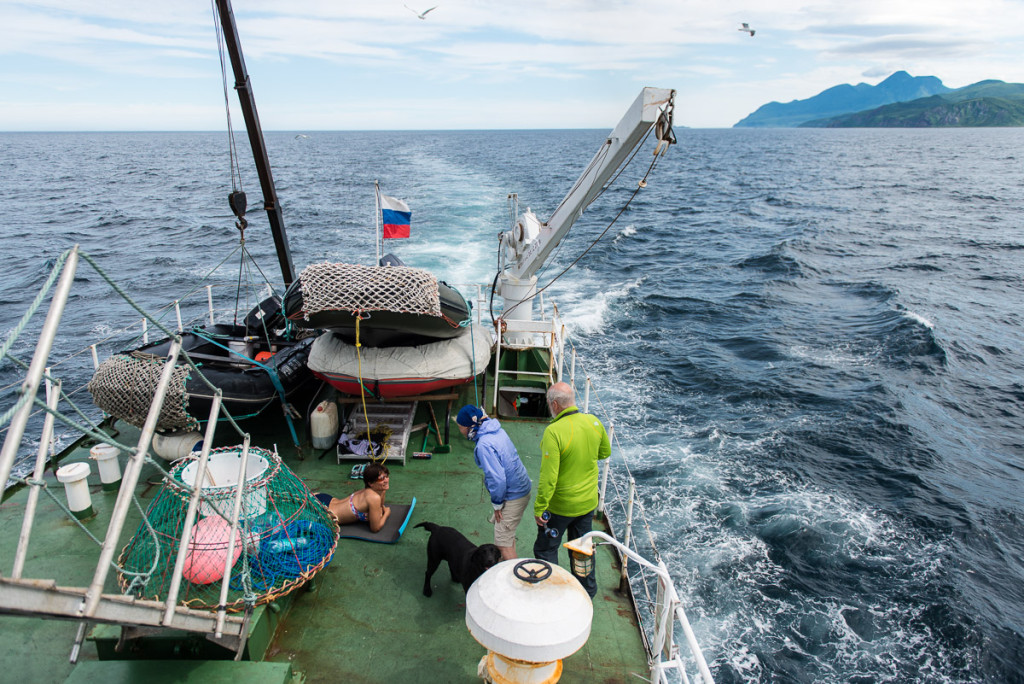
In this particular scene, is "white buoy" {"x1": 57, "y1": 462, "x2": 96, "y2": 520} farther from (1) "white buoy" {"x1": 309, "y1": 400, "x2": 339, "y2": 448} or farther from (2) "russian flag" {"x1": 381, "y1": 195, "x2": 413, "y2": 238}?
(2) "russian flag" {"x1": 381, "y1": 195, "x2": 413, "y2": 238}

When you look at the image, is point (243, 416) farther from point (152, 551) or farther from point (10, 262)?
point (10, 262)

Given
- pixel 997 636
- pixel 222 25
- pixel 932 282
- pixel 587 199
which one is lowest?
pixel 997 636

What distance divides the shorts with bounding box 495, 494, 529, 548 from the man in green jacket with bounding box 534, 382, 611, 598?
245mm

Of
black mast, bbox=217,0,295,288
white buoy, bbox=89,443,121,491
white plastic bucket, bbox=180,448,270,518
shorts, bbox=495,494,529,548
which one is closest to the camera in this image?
white plastic bucket, bbox=180,448,270,518

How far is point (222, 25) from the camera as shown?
7.92 meters

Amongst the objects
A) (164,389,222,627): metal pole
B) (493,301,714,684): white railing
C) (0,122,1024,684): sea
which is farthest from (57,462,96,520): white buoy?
(0,122,1024,684): sea

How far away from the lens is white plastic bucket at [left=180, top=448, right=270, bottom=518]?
13.6 feet

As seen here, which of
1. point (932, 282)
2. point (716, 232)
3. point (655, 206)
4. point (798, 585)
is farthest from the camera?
point (655, 206)

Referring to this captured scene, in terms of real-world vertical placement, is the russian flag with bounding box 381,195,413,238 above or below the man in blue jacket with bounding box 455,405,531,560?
above

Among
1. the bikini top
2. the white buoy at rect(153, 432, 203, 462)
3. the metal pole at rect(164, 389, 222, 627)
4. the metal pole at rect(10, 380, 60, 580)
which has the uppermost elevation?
the metal pole at rect(10, 380, 60, 580)

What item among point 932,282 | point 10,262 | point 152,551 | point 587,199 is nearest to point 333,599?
point 152,551

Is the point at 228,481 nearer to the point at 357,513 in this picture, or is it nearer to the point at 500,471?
the point at 357,513

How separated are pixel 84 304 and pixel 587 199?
765 inches

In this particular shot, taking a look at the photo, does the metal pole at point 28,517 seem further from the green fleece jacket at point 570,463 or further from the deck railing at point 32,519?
the green fleece jacket at point 570,463
